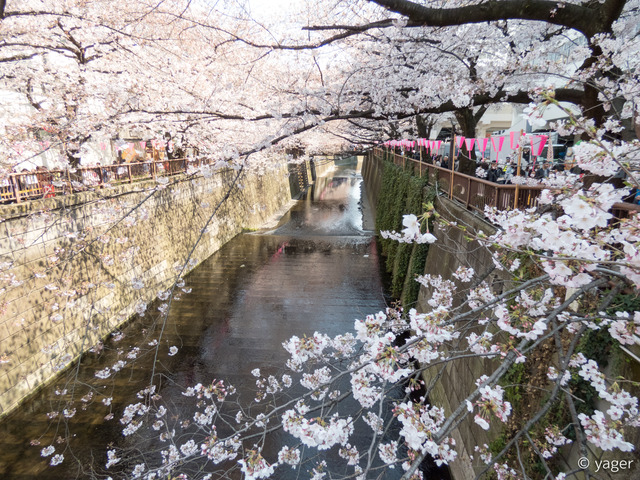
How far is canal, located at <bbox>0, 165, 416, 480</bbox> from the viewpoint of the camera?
263 inches

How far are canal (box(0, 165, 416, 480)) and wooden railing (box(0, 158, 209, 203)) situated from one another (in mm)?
4140

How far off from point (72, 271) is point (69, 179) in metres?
2.45

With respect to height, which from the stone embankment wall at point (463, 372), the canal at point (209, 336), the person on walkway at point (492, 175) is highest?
the person on walkway at point (492, 175)

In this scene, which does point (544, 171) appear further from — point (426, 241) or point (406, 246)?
point (426, 241)

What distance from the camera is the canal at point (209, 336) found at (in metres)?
6.67

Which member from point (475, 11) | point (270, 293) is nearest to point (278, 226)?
point (270, 293)

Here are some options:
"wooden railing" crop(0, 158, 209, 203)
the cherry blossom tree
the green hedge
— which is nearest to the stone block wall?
the cherry blossom tree

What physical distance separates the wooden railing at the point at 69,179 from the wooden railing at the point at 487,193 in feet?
21.6

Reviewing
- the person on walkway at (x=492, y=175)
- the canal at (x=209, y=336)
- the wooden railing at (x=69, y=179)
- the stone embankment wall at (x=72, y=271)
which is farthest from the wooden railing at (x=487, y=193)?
the wooden railing at (x=69, y=179)

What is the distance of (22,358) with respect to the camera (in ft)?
25.2

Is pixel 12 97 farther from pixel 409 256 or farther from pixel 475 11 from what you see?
pixel 475 11

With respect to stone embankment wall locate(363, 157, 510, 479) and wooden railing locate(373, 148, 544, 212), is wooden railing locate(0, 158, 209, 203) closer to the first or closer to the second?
stone embankment wall locate(363, 157, 510, 479)

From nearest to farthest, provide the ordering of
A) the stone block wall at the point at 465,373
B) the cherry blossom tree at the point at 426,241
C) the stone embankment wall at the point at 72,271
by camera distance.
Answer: the cherry blossom tree at the point at 426,241 < the stone block wall at the point at 465,373 < the stone embankment wall at the point at 72,271

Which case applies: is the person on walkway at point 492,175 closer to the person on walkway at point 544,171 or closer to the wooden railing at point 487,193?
the person on walkway at point 544,171
